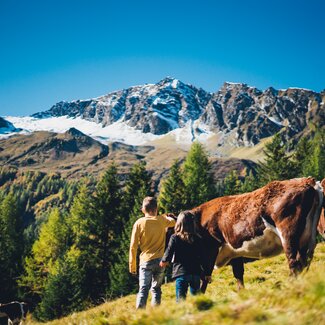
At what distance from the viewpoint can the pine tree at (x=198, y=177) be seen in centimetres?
4011

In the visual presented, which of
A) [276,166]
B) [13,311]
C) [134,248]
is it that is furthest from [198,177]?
[134,248]

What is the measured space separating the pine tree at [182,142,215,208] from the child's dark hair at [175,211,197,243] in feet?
101

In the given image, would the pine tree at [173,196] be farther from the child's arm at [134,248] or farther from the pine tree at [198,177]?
the child's arm at [134,248]

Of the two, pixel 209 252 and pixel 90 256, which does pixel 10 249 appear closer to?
pixel 90 256

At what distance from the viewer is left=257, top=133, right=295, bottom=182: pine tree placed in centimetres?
4250

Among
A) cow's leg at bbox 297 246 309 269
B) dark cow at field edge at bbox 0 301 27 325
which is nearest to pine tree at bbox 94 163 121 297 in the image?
dark cow at field edge at bbox 0 301 27 325

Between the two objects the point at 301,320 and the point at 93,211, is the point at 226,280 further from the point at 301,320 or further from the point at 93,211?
the point at 93,211

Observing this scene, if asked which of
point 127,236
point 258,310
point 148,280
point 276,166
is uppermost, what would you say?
point 276,166

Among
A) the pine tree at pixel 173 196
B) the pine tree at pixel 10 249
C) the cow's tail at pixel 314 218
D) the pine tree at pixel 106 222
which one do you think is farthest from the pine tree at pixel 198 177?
the cow's tail at pixel 314 218

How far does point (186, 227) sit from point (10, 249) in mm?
50907

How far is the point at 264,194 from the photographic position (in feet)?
24.4

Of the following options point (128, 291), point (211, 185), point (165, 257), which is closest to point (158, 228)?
point (165, 257)

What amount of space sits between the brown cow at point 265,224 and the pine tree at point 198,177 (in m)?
30.2

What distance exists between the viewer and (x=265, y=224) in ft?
23.6
